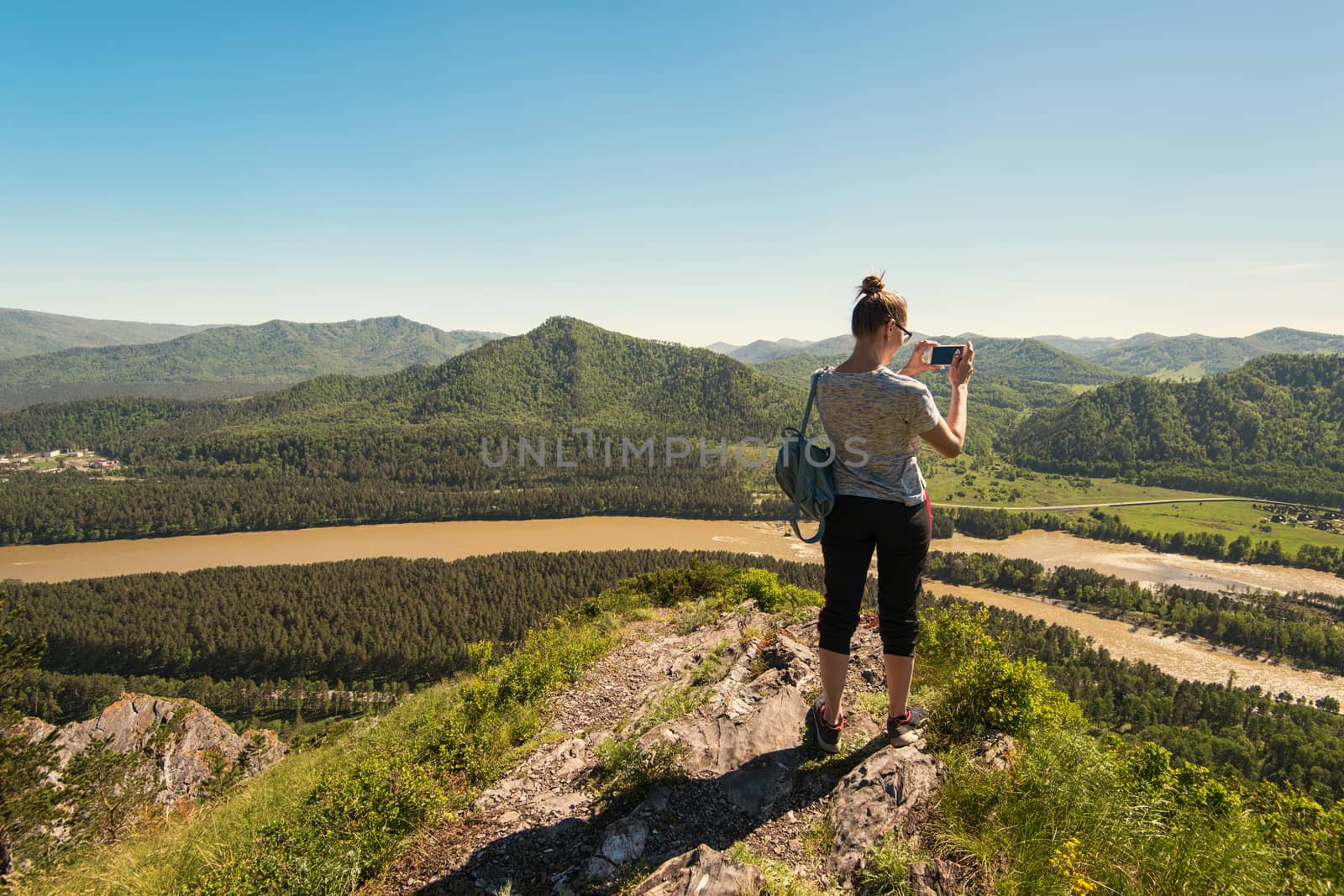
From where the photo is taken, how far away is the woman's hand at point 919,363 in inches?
166

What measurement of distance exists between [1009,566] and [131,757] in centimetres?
8261

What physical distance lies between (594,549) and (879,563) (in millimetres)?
80694

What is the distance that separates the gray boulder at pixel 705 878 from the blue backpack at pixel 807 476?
1.97 metres

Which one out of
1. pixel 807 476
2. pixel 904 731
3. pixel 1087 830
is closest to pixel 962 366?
pixel 807 476

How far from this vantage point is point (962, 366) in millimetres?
4145

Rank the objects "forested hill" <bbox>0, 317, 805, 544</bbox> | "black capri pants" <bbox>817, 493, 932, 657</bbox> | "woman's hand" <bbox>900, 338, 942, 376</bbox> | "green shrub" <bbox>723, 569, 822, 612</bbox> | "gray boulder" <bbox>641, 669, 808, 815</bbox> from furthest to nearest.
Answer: "forested hill" <bbox>0, 317, 805, 544</bbox>, "green shrub" <bbox>723, 569, 822, 612</bbox>, "gray boulder" <bbox>641, 669, 808, 815</bbox>, "woman's hand" <bbox>900, 338, 942, 376</bbox>, "black capri pants" <bbox>817, 493, 932, 657</bbox>

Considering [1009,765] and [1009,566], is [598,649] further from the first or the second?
[1009,566]

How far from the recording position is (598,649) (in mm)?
9461

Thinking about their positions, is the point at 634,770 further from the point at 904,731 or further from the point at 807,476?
the point at 807,476

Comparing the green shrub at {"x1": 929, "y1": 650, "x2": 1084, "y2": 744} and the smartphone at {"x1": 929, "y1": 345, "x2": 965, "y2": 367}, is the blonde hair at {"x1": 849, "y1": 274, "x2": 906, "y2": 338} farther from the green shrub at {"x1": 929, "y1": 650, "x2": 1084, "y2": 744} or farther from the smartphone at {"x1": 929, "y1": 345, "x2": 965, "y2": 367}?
the green shrub at {"x1": 929, "y1": 650, "x2": 1084, "y2": 744}

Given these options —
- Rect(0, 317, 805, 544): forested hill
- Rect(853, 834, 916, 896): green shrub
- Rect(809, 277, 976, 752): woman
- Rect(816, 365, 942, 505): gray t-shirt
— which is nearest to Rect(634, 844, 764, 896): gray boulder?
Rect(853, 834, 916, 896): green shrub

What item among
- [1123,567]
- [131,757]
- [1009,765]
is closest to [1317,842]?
[1009,765]

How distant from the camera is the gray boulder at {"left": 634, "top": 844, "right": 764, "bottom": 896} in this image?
3.11m

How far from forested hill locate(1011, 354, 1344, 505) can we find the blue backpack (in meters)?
160
